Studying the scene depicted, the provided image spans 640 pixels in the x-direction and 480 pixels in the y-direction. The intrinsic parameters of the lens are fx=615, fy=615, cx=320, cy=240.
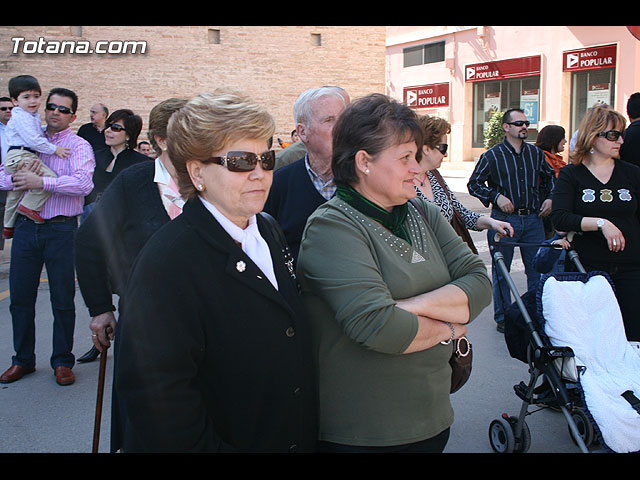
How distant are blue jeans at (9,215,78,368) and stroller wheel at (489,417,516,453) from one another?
3291 millimetres

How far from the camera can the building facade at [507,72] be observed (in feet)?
74.4

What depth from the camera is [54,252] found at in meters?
4.97

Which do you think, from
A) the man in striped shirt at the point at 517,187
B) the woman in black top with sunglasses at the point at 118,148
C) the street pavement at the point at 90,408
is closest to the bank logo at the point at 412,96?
the man in striped shirt at the point at 517,187

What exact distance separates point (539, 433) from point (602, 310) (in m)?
1.02

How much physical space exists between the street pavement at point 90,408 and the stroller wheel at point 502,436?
0.32 feet

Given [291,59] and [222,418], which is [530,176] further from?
[291,59]

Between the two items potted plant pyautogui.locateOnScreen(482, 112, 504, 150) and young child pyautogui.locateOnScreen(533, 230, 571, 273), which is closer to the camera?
young child pyautogui.locateOnScreen(533, 230, 571, 273)

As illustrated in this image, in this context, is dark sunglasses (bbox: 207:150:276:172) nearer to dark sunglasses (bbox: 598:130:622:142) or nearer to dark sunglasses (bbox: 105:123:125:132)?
dark sunglasses (bbox: 598:130:622:142)

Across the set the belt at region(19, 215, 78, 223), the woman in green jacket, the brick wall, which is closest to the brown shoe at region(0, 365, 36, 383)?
the belt at region(19, 215, 78, 223)

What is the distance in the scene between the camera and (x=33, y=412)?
436 cm

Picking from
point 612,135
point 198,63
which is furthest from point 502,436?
point 198,63

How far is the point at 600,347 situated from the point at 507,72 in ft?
85.6

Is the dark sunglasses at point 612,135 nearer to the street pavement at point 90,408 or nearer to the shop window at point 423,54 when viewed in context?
the street pavement at point 90,408

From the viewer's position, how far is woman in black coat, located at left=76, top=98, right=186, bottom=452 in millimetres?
2920
